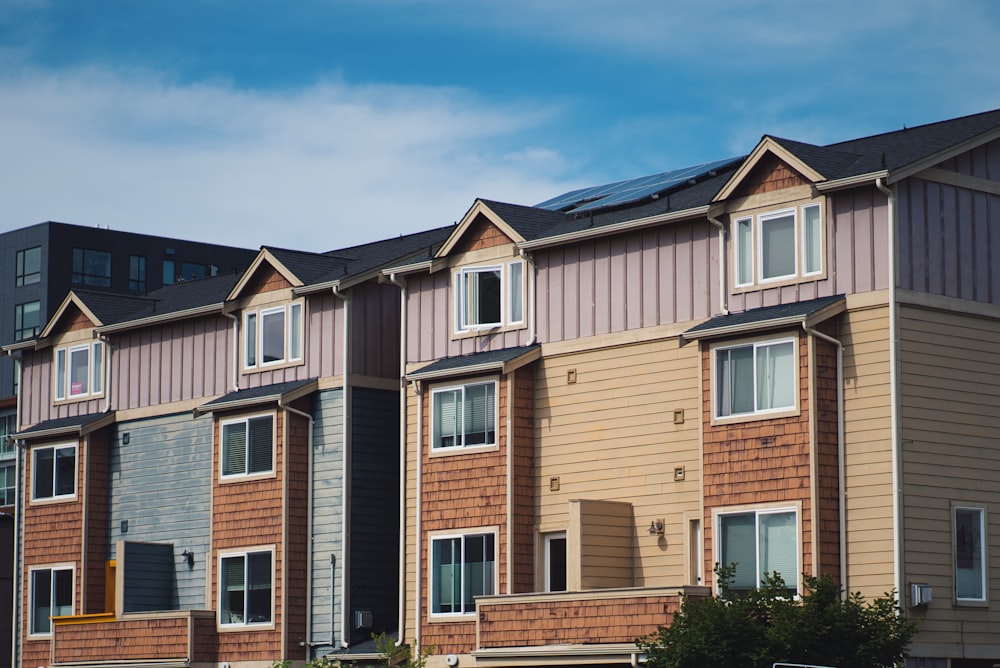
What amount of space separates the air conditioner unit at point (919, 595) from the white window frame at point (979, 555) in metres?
1.07

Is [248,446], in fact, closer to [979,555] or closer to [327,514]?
[327,514]

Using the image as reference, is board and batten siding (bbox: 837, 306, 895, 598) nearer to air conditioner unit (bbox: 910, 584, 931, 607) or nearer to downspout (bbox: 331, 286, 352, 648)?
air conditioner unit (bbox: 910, 584, 931, 607)

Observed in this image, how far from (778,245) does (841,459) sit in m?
4.58

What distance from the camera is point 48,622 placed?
Answer: 168ft

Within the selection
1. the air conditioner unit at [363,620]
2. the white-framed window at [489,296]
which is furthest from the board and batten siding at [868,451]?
the air conditioner unit at [363,620]

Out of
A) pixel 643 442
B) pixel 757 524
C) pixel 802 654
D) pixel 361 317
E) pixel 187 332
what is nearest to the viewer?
pixel 802 654

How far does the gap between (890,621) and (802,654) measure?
5.66 feet

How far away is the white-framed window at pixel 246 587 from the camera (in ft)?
146

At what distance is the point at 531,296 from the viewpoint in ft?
132

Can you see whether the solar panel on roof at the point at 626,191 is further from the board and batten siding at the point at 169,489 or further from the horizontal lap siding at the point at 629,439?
the board and batten siding at the point at 169,489

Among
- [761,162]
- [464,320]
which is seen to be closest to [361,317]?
[464,320]

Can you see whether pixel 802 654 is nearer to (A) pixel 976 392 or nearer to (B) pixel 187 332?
(A) pixel 976 392

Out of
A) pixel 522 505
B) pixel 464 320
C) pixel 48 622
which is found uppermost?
pixel 464 320

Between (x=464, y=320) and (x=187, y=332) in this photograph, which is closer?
(x=464, y=320)
